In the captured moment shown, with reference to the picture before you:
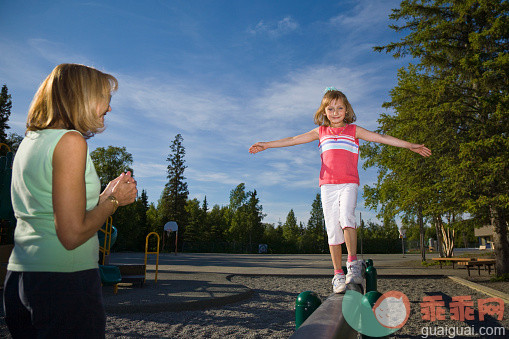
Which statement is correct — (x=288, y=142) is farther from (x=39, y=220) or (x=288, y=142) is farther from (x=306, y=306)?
(x=39, y=220)

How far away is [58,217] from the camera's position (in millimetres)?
1338

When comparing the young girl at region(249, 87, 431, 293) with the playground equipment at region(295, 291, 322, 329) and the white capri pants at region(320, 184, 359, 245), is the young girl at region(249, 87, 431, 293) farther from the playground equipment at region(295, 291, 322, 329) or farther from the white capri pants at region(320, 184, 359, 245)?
the playground equipment at region(295, 291, 322, 329)

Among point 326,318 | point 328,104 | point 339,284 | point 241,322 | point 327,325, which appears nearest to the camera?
point 327,325

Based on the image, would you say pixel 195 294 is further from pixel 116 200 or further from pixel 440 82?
pixel 440 82

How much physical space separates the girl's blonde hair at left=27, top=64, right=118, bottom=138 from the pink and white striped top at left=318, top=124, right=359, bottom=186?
2.03m

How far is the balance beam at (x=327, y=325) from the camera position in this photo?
5.70 feet

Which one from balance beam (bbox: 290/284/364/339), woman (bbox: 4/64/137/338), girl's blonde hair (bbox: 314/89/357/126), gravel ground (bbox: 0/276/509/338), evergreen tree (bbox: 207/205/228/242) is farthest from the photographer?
evergreen tree (bbox: 207/205/228/242)

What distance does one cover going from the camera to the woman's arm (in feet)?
4.37

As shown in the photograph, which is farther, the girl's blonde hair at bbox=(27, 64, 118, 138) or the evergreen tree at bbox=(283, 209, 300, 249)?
the evergreen tree at bbox=(283, 209, 300, 249)

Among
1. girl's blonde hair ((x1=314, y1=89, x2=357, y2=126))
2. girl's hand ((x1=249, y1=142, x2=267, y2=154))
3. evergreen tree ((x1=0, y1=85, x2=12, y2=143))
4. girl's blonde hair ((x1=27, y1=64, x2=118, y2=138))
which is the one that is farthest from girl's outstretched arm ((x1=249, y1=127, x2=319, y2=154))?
evergreen tree ((x1=0, y1=85, x2=12, y2=143))

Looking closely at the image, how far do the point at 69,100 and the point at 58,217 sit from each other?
49cm

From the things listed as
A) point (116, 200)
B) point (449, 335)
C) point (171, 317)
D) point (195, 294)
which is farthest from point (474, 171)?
point (116, 200)

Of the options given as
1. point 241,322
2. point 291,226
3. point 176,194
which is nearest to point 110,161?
point 176,194

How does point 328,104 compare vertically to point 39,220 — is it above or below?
above
